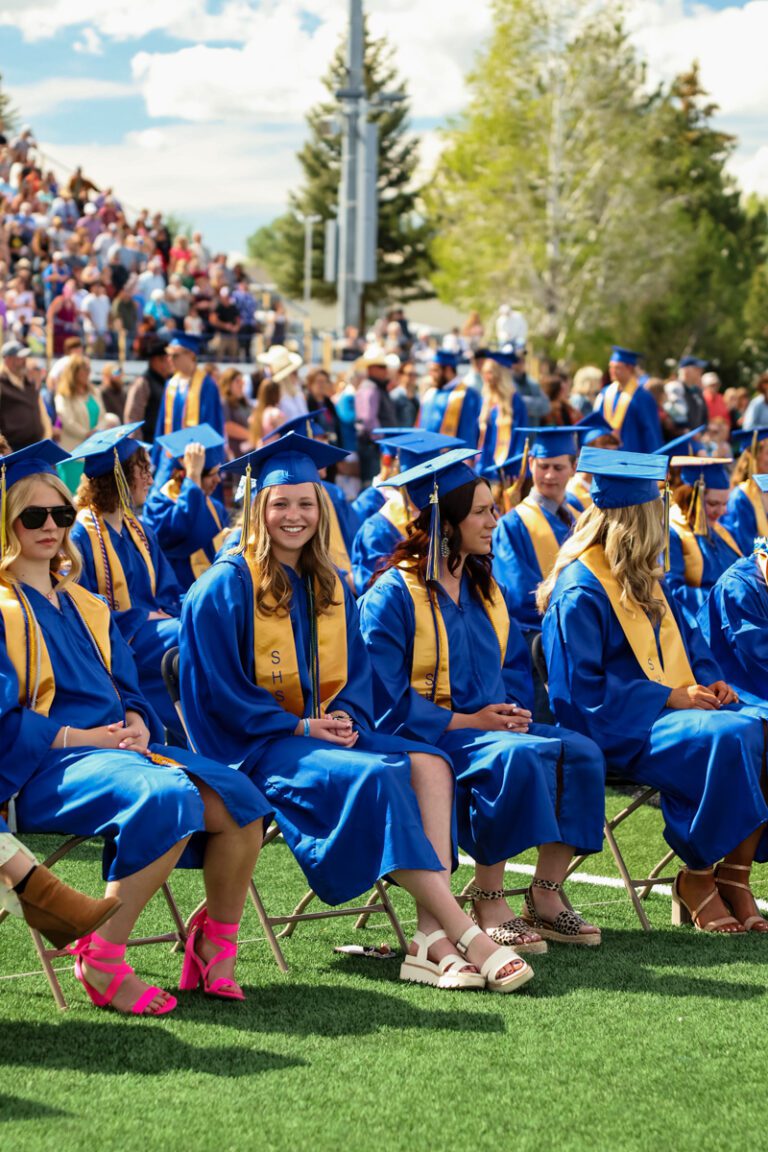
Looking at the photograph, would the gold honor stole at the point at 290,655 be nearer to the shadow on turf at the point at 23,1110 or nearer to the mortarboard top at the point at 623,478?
the mortarboard top at the point at 623,478

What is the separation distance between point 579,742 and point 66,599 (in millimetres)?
1685

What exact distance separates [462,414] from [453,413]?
74 millimetres

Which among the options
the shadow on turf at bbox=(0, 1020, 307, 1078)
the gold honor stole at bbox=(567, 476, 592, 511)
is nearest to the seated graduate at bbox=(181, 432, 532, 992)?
the shadow on turf at bbox=(0, 1020, 307, 1078)

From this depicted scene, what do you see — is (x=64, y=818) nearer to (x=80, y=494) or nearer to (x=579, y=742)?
(x=579, y=742)

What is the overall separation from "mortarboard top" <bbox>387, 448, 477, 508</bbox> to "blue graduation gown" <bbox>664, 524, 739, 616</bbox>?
272cm

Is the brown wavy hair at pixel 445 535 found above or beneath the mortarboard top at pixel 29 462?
beneath

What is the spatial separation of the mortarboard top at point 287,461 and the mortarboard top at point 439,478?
32cm

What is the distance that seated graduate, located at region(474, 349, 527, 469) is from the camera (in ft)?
38.7

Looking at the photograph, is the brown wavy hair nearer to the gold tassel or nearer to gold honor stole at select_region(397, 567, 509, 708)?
gold honor stole at select_region(397, 567, 509, 708)

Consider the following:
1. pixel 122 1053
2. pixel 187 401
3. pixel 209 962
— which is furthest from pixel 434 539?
pixel 187 401

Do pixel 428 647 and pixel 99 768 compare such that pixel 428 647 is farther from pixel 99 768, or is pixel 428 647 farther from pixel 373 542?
pixel 373 542

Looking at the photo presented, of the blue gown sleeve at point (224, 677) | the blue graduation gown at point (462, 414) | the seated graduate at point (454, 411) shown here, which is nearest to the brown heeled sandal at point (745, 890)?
the blue gown sleeve at point (224, 677)

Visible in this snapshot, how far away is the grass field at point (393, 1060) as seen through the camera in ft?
11.1

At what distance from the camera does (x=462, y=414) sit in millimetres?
12430
